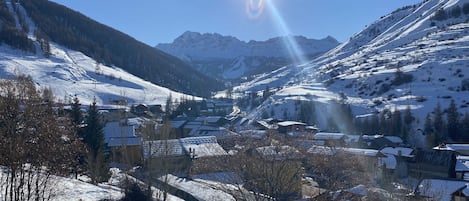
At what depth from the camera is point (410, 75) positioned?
100m

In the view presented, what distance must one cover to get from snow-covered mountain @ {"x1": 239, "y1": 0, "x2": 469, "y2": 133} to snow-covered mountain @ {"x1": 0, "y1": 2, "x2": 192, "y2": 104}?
124ft

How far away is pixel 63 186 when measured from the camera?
1591 cm

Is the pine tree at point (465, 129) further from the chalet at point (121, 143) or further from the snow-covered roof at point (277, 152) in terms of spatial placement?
the snow-covered roof at point (277, 152)

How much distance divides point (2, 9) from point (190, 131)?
362ft

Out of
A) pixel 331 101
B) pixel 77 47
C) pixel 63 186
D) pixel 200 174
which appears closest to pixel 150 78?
pixel 77 47

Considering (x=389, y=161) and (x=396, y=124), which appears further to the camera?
(x=396, y=124)

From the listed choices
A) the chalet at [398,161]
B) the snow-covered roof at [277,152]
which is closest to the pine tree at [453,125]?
the chalet at [398,161]

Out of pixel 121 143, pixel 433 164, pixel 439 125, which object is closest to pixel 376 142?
pixel 433 164

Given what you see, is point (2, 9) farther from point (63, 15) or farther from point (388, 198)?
point (388, 198)

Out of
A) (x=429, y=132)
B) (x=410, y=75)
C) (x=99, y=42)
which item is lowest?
(x=429, y=132)

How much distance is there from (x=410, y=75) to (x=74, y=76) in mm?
88695

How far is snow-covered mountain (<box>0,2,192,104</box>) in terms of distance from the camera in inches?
4006

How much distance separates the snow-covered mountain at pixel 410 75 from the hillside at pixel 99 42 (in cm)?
6661

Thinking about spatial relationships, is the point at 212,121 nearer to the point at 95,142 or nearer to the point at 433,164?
the point at 433,164
